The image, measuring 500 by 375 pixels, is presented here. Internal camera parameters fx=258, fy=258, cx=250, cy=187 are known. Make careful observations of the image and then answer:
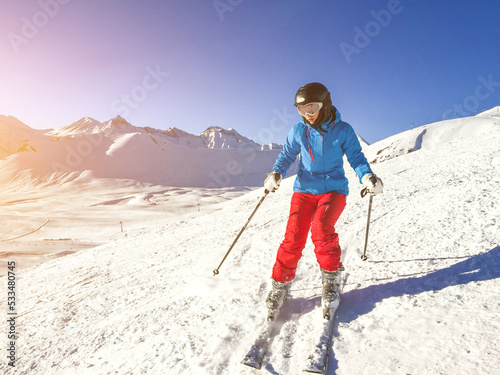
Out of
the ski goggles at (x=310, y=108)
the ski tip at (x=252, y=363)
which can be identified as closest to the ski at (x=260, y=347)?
the ski tip at (x=252, y=363)

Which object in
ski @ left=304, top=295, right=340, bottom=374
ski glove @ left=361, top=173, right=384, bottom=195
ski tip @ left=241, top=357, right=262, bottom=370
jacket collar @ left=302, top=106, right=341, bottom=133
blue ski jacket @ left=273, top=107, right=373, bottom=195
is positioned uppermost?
jacket collar @ left=302, top=106, right=341, bottom=133

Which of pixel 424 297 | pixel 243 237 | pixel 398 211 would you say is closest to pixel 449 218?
pixel 398 211

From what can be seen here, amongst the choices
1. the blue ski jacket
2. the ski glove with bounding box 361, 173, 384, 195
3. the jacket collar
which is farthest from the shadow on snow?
the jacket collar

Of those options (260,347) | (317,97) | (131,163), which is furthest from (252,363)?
(131,163)

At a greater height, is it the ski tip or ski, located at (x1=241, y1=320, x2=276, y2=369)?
ski, located at (x1=241, y1=320, x2=276, y2=369)

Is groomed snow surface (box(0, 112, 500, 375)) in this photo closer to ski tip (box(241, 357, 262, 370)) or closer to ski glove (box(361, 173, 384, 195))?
ski tip (box(241, 357, 262, 370))

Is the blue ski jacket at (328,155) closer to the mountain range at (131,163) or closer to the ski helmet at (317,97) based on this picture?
the ski helmet at (317,97)

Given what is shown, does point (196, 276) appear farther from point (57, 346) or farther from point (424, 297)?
point (424, 297)

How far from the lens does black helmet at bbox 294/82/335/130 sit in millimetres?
2815

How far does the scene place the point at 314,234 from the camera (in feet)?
8.95

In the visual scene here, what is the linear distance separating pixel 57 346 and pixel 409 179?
8.28m

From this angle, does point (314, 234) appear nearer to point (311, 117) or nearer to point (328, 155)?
point (328, 155)

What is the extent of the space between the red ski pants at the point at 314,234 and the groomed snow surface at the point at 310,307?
0.43 metres

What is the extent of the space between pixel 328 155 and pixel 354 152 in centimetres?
33
